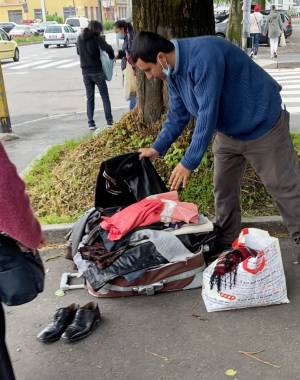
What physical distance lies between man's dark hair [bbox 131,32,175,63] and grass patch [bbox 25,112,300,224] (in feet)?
5.99

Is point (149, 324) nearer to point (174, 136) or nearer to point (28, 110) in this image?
point (174, 136)

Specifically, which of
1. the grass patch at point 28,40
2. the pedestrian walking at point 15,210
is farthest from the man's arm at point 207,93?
the grass patch at point 28,40

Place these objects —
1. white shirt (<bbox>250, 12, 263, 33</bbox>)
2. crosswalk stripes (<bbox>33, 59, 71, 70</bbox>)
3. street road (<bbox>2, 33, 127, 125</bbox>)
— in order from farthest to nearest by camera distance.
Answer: crosswalk stripes (<bbox>33, 59, 71, 70</bbox>)
white shirt (<bbox>250, 12, 263, 33</bbox>)
street road (<bbox>2, 33, 127, 125</bbox>)

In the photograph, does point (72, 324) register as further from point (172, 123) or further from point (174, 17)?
point (174, 17)

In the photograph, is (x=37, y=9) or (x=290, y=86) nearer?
(x=290, y=86)

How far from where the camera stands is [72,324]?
9.95ft

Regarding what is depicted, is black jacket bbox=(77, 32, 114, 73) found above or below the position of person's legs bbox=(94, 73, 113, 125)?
above

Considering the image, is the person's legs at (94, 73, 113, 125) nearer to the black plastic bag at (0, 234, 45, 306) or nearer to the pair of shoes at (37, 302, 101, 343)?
the pair of shoes at (37, 302, 101, 343)

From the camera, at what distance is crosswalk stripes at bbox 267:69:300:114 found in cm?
1008

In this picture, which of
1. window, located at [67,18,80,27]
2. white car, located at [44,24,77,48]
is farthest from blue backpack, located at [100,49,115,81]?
window, located at [67,18,80,27]

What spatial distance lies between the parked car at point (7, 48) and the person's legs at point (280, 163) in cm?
2244

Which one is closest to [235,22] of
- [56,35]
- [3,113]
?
[3,113]

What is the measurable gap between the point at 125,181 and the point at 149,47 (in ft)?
3.44

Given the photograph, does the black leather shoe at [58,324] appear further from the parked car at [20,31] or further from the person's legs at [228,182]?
→ the parked car at [20,31]
